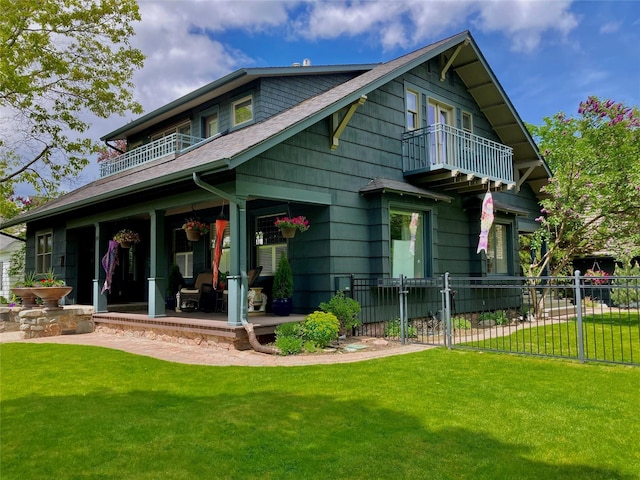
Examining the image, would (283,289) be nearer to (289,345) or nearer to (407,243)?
(289,345)

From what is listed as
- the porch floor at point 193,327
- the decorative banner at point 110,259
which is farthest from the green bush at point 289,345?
the decorative banner at point 110,259

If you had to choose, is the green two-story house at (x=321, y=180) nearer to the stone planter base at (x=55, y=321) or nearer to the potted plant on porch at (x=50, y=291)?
the stone planter base at (x=55, y=321)

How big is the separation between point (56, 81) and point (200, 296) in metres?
12.1

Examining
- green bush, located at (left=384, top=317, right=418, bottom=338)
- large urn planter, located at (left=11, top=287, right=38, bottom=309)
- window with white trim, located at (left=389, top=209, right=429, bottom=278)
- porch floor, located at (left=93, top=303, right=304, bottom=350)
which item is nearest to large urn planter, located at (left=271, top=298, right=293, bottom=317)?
porch floor, located at (left=93, top=303, right=304, bottom=350)

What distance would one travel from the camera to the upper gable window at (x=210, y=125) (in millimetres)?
12641

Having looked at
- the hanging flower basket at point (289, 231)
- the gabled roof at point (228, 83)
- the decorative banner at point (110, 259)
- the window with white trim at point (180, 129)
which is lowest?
the decorative banner at point (110, 259)

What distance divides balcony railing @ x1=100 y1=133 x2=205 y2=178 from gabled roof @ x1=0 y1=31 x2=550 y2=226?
0.34 meters

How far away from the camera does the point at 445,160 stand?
10492mm

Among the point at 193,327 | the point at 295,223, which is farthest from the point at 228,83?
the point at 193,327

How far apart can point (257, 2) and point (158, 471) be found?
395 inches

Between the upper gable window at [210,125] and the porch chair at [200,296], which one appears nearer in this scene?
the porch chair at [200,296]

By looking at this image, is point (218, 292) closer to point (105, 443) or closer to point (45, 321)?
point (45, 321)

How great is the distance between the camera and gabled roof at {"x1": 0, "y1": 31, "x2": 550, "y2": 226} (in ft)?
25.9

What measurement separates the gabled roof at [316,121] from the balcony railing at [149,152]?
34 centimetres
